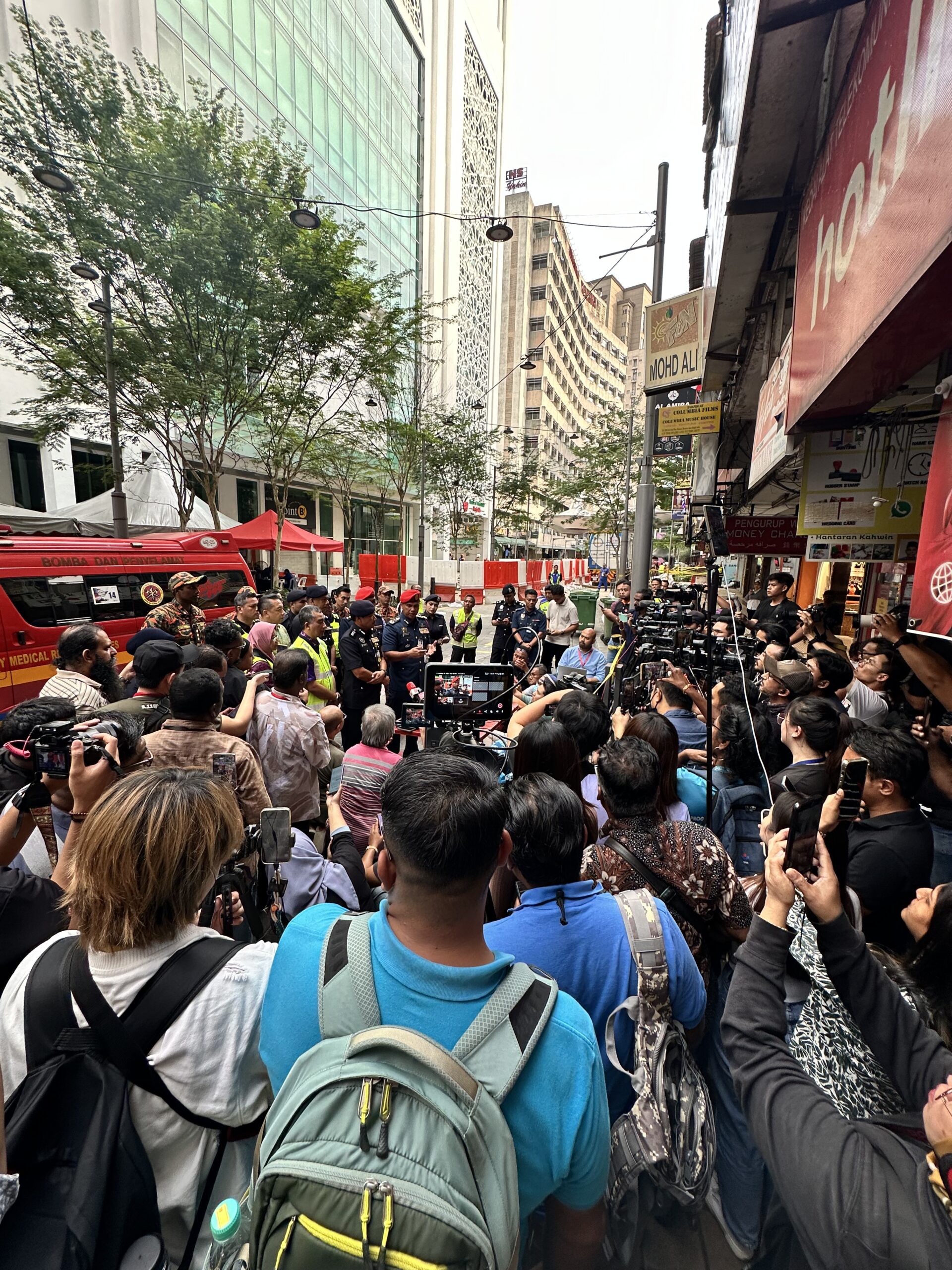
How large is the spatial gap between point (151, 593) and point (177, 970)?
9.19 meters

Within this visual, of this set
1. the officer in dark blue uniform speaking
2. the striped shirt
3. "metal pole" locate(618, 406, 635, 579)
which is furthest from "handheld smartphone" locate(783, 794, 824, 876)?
"metal pole" locate(618, 406, 635, 579)

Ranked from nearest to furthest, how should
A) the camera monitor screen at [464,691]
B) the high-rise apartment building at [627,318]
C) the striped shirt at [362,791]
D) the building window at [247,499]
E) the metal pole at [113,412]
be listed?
the striped shirt at [362,791] → the camera monitor screen at [464,691] → the metal pole at [113,412] → the building window at [247,499] → the high-rise apartment building at [627,318]

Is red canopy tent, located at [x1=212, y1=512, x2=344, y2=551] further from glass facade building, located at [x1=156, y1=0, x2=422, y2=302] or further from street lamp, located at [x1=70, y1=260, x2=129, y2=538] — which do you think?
glass facade building, located at [x1=156, y1=0, x2=422, y2=302]

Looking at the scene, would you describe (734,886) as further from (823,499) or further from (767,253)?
(767,253)

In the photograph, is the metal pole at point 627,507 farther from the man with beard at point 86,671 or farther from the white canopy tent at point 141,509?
the man with beard at point 86,671

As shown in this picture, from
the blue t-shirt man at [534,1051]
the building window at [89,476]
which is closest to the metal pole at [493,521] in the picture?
the building window at [89,476]

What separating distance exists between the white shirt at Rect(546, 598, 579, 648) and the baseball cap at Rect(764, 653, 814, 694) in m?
4.61

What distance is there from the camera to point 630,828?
195cm

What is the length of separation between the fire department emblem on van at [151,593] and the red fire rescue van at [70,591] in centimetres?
1

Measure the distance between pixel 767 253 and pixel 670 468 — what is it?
17810mm

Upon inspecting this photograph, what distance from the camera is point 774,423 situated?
4.27m

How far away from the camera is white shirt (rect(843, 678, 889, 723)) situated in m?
4.20

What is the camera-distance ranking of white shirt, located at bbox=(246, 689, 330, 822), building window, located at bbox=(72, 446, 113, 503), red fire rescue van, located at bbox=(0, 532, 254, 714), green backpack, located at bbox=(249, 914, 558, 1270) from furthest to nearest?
building window, located at bbox=(72, 446, 113, 503)
red fire rescue van, located at bbox=(0, 532, 254, 714)
white shirt, located at bbox=(246, 689, 330, 822)
green backpack, located at bbox=(249, 914, 558, 1270)

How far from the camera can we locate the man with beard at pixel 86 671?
354cm
